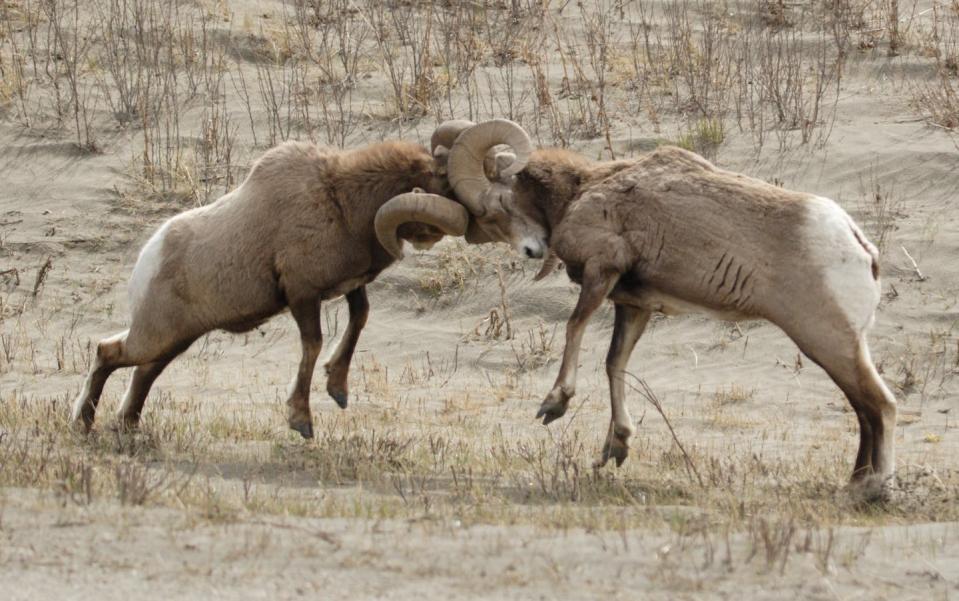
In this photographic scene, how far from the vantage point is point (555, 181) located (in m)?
10.4

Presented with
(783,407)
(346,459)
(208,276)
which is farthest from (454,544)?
(783,407)

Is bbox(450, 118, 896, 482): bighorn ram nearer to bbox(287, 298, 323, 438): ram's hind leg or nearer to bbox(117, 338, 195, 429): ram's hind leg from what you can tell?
bbox(287, 298, 323, 438): ram's hind leg

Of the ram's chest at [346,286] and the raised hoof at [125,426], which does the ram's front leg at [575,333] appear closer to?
the ram's chest at [346,286]

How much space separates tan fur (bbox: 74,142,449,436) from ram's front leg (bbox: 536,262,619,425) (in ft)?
4.59

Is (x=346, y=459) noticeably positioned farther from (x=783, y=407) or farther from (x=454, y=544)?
(x=783, y=407)

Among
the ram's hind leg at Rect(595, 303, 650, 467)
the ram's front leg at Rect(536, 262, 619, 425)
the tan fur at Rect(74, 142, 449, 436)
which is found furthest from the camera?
the tan fur at Rect(74, 142, 449, 436)

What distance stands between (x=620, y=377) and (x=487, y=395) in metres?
2.92

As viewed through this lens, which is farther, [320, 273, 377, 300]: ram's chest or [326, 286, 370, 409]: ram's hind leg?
[326, 286, 370, 409]: ram's hind leg

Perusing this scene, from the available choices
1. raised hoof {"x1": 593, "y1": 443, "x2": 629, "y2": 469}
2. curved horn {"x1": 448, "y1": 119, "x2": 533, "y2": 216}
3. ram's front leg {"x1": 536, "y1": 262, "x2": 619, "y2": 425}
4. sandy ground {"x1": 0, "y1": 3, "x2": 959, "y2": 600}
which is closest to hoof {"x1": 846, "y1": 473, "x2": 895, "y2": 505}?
sandy ground {"x1": 0, "y1": 3, "x2": 959, "y2": 600}

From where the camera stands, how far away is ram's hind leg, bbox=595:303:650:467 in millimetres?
10055

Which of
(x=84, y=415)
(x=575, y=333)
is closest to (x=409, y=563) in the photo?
(x=575, y=333)

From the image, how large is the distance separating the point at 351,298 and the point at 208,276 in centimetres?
106

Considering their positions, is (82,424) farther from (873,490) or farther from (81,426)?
(873,490)

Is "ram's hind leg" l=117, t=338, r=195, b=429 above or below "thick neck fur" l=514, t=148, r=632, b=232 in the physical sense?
below
